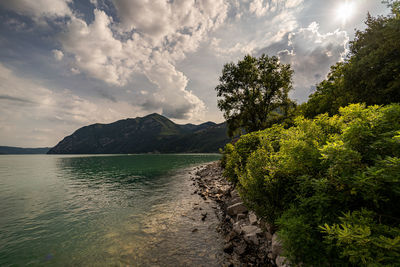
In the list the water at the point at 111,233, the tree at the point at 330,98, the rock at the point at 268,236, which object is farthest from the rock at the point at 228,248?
the tree at the point at 330,98

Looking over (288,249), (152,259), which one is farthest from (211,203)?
(288,249)

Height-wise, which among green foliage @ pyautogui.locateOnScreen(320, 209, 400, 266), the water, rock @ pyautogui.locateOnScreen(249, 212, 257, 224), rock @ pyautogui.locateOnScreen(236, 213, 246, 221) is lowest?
the water

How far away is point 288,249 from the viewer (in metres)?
4.90

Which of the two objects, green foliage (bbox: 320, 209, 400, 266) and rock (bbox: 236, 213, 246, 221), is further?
rock (bbox: 236, 213, 246, 221)

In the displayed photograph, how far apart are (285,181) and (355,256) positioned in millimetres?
3615

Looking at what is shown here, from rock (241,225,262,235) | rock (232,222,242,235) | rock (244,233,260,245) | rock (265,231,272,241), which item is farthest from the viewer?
rock (232,222,242,235)

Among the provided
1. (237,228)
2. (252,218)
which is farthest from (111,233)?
(252,218)

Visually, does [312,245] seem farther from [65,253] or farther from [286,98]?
[286,98]

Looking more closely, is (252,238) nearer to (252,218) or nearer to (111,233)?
(252,218)

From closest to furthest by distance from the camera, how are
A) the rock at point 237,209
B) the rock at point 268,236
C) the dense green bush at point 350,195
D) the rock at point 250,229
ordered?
the dense green bush at point 350,195 → the rock at point 268,236 → the rock at point 250,229 → the rock at point 237,209

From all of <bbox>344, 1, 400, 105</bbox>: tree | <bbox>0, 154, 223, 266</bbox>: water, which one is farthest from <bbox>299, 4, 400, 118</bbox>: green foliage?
<bbox>0, 154, 223, 266</bbox>: water

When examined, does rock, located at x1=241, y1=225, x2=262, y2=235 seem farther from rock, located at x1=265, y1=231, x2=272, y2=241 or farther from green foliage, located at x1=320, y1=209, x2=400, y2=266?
green foliage, located at x1=320, y1=209, x2=400, y2=266

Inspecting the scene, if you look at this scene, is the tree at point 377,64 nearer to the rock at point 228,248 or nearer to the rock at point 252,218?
the rock at point 252,218

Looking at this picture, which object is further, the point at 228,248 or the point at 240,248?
the point at 228,248
